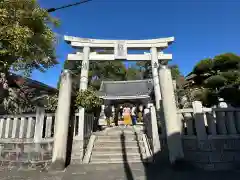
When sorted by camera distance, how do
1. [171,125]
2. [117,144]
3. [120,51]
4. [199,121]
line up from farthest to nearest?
[120,51]
[117,144]
[171,125]
[199,121]

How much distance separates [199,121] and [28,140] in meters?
4.63

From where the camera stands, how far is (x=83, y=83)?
9.04 metres

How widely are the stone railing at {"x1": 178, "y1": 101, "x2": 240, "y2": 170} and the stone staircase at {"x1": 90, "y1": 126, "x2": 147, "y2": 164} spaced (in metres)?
1.61

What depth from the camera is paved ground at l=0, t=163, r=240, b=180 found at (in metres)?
4.23

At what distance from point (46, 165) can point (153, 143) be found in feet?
10.5

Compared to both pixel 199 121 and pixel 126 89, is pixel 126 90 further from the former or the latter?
pixel 199 121

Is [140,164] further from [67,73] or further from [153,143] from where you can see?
[67,73]

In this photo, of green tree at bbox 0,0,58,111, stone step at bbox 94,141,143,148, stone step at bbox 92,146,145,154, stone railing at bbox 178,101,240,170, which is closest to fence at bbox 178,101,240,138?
stone railing at bbox 178,101,240,170

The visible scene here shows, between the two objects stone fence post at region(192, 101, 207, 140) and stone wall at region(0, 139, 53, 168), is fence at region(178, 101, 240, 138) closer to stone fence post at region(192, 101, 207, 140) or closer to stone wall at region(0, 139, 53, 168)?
stone fence post at region(192, 101, 207, 140)

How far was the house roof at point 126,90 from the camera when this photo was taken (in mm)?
17031

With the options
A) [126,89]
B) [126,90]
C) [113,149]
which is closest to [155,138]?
[113,149]

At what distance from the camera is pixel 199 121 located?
4.86 metres

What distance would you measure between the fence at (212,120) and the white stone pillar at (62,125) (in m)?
3.40

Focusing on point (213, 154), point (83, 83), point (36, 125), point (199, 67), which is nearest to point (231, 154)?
point (213, 154)
